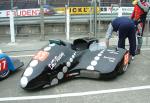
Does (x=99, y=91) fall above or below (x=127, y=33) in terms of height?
below

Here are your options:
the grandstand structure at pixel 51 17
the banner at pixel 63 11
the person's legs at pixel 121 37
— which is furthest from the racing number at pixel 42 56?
the banner at pixel 63 11

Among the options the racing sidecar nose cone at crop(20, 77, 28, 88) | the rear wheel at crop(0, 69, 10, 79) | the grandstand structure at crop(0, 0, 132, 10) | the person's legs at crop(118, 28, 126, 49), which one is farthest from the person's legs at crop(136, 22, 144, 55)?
the grandstand structure at crop(0, 0, 132, 10)

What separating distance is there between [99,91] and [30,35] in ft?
20.7

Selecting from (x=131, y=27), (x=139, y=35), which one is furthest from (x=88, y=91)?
(x=139, y=35)

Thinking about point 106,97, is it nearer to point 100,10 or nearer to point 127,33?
point 127,33

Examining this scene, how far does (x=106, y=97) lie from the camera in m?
5.52

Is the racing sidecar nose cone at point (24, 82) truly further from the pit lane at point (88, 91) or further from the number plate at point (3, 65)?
the number plate at point (3, 65)

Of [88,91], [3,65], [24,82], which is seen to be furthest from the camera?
[3,65]

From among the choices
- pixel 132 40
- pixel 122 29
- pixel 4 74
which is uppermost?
pixel 122 29

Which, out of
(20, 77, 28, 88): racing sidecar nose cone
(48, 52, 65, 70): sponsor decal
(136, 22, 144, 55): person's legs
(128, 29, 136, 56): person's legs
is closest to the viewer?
(20, 77, 28, 88): racing sidecar nose cone

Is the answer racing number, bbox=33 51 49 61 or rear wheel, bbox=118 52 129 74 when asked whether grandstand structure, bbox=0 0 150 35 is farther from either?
racing number, bbox=33 51 49 61

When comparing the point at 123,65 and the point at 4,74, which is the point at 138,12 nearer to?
the point at 123,65

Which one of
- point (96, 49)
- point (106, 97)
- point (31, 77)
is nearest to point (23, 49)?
point (96, 49)

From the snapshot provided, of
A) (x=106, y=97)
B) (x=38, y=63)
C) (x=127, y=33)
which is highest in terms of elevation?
(x=127, y=33)
